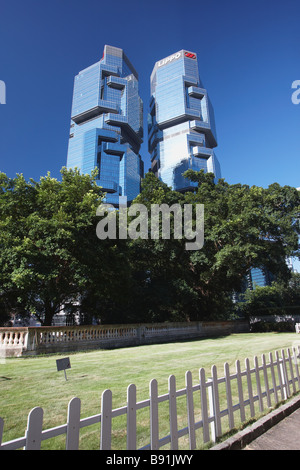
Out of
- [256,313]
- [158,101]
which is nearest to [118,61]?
[158,101]

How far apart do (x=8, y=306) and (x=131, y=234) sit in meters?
12.5

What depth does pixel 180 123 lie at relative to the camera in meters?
172

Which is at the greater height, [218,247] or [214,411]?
[218,247]

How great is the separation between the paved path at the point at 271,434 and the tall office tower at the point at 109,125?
130668 mm

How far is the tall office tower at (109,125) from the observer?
139m

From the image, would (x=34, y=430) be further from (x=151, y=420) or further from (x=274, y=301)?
(x=274, y=301)

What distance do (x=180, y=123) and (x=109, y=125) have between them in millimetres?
48906

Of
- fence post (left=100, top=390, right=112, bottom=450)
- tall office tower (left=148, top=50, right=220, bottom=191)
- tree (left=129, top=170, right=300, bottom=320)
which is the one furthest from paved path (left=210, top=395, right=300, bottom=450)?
tall office tower (left=148, top=50, right=220, bottom=191)

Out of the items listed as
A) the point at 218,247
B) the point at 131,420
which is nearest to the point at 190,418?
the point at 131,420

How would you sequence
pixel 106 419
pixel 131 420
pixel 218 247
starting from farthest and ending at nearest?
pixel 218 247
pixel 131 420
pixel 106 419

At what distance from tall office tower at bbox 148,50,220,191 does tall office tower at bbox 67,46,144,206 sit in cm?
1558

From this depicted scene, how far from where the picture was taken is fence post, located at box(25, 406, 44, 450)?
2.12m

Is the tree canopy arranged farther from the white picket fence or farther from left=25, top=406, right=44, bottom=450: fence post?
left=25, top=406, right=44, bottom=450: fence post

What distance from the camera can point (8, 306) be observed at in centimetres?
2261
